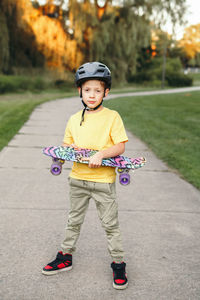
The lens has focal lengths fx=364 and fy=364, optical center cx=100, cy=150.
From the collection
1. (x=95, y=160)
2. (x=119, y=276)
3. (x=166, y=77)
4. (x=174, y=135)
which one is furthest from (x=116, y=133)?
(x=166, y=77)

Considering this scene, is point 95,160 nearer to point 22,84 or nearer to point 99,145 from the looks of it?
point 99,145

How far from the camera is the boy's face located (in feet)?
8.39

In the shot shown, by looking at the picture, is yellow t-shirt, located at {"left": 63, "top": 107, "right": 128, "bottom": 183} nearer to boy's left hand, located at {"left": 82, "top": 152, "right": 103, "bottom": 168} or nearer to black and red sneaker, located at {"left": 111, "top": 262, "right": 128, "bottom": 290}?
boy's left hand, located at {"left": 82, "top": 152, "right": 103, "bottom": 168}

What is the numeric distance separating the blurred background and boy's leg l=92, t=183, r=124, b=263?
1803 centimetres

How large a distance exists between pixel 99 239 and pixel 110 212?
772 mm

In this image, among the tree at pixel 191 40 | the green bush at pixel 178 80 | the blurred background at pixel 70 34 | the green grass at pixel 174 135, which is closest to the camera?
the green grass at pixel 174 135

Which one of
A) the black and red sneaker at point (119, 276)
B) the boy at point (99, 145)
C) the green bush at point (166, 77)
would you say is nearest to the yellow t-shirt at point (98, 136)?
the boy at point (99, 145)

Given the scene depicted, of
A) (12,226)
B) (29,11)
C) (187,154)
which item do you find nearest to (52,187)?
(12,226)

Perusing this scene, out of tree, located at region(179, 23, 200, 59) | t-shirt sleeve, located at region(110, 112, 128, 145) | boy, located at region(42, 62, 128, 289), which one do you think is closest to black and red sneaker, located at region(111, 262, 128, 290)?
Result: boy, located at region(42, 62, 128, 289)

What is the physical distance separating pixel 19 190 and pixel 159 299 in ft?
8.42

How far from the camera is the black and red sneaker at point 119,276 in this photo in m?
2.50

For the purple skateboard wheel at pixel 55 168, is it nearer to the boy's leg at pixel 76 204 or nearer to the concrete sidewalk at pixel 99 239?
the boy's leg at pixel 76 204

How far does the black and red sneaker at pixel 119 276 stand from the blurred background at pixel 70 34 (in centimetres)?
1828

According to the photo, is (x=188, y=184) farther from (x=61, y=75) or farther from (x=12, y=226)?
(x=61, y=75)
